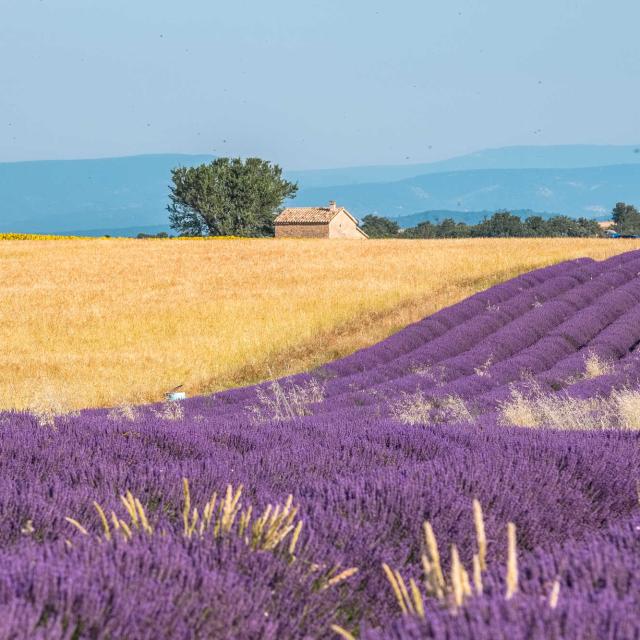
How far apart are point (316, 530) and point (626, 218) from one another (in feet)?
455

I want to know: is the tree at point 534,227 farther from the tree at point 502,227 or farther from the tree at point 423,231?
the tree at point 423,231

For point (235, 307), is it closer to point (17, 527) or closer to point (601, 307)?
point (601, 307)

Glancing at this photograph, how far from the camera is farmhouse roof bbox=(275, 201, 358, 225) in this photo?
279 feet

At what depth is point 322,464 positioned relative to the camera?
4387 millimetres

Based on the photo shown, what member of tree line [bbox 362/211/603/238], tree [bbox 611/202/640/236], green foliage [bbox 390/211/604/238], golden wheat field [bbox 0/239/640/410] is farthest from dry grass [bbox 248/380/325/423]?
tree [bbox 611/202/640/236]

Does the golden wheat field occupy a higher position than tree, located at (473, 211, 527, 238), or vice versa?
tree, located at (473, 211, 527, 238)

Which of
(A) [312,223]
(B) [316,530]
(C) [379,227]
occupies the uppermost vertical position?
(C) [379,227]

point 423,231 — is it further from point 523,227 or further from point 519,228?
point 523,227

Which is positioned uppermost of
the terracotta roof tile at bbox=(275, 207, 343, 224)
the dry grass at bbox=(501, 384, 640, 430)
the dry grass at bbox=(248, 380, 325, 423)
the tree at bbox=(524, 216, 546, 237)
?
the terracotta roof tile at bbox=(275, 207, 343, 224)

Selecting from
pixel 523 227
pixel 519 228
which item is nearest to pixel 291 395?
pixel 519 228

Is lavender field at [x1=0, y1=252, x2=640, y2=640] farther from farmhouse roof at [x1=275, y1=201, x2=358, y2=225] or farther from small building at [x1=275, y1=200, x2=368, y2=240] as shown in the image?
farmhouse roof at [x1=275, y1=201, x2=358, y2=225]

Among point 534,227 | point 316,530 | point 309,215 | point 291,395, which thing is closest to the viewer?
point 316,530

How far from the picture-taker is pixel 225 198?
88.0m

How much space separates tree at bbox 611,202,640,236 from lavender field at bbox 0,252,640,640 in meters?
131
